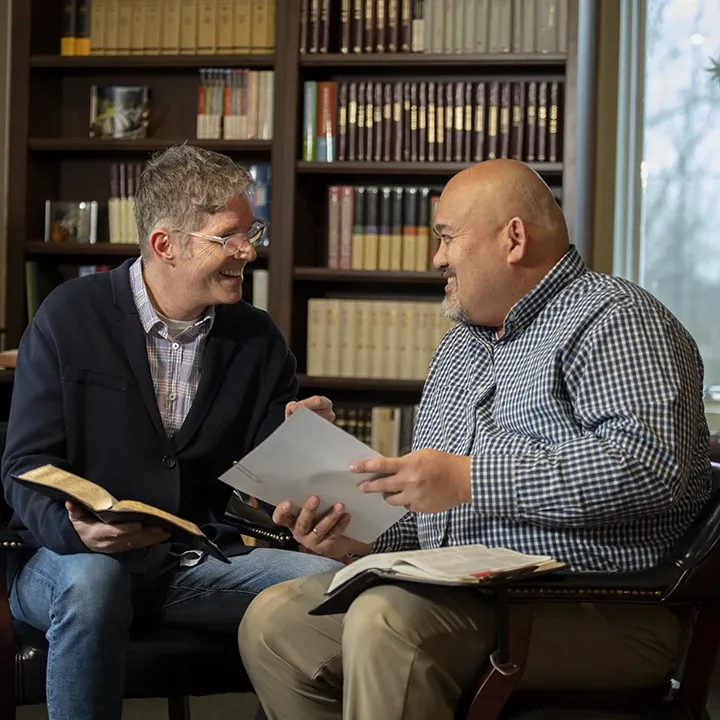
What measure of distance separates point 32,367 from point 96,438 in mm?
170

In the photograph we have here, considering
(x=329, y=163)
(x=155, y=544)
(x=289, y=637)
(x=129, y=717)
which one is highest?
(x=329, y=163)

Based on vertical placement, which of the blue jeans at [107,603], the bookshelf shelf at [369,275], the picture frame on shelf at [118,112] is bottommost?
the blue jeans at [107,603]

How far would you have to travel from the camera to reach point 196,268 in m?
2.05

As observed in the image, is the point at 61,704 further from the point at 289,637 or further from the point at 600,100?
the point at 600,100

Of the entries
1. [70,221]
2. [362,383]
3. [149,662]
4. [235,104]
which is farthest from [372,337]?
[149,662]

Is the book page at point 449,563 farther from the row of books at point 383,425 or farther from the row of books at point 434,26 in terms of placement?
the row of books at point 434,26

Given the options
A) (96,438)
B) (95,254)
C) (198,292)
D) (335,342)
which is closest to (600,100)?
(335,342)

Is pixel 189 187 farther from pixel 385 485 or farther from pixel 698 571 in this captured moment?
pixel 698 571

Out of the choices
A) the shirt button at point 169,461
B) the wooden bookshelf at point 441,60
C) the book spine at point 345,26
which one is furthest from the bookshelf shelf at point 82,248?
the shirt button at point 169,461

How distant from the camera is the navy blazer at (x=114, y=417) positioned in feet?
6.14

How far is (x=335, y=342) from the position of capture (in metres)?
3.77

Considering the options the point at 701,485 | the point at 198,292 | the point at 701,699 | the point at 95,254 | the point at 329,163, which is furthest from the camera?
the point at 95,254

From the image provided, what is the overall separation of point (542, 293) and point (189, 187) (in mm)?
718

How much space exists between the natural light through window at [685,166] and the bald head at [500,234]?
7.04 feet
